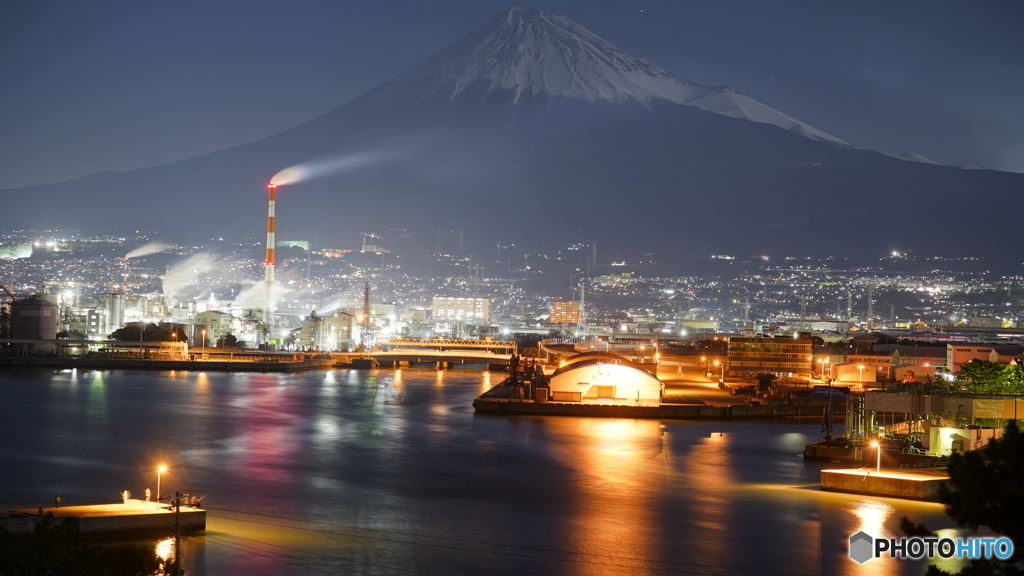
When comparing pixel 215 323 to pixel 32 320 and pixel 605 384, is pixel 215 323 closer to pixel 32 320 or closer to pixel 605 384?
pixel 32 320

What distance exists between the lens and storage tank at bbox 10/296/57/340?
2264cm

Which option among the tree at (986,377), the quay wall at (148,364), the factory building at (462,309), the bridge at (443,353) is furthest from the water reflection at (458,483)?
the factory building at (462,309)

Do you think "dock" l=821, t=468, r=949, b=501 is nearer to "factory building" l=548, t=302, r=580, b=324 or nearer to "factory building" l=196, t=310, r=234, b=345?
"factory building" l=196, t=310, r=234, b=345

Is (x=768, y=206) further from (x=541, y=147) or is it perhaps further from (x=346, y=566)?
(x=346, y=566)

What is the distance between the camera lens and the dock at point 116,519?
16.9 feet

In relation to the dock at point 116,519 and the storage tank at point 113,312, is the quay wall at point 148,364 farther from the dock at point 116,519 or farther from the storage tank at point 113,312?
the dock at point 116,519

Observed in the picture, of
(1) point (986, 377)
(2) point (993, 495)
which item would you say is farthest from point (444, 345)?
(2) point (993, 495)

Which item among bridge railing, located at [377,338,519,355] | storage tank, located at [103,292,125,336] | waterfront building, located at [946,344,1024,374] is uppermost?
storage tank, located at [103,292,125,336]

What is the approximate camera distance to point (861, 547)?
19.2ft

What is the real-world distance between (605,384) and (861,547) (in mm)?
8137

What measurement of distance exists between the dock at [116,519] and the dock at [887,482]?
14.5 feet

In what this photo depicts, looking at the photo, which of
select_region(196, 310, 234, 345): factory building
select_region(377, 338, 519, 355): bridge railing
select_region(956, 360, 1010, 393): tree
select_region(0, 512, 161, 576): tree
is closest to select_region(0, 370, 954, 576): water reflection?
select_region(0, 512, 161, 576): tree

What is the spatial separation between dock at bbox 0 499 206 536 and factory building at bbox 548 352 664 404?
27.6 ft

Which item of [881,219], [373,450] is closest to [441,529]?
[373,450]
